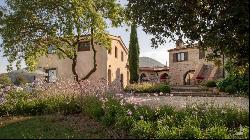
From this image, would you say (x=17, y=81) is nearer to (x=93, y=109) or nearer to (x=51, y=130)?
(x=93, y=109)

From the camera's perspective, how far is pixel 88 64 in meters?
42.1

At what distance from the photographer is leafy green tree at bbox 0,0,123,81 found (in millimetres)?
26047

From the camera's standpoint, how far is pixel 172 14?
11820 mm

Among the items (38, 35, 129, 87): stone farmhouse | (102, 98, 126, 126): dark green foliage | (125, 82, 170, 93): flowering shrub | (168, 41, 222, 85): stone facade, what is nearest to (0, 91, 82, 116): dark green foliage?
(102, 98, 126, 126): dark green foliage

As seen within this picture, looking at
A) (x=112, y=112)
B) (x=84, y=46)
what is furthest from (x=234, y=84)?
(x=112, y=112)

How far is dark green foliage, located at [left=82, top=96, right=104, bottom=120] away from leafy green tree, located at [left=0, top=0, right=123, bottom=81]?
9217 mm

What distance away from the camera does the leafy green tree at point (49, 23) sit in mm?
26047

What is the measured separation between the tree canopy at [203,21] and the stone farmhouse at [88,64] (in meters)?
28.1

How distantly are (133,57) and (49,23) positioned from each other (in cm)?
1955

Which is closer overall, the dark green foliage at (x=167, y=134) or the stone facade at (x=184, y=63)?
the dark green foliage at (x=167, y=134)

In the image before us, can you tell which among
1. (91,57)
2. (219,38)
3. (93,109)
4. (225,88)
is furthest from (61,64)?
(219,38)

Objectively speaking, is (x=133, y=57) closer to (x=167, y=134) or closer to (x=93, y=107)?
(x=93, y=107)

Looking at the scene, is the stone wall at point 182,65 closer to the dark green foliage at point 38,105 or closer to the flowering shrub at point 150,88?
the flowering shrub at point 150,88

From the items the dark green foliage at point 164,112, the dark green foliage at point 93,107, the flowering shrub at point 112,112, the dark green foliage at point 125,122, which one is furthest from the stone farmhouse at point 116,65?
the dark green foliage at point 125,122
